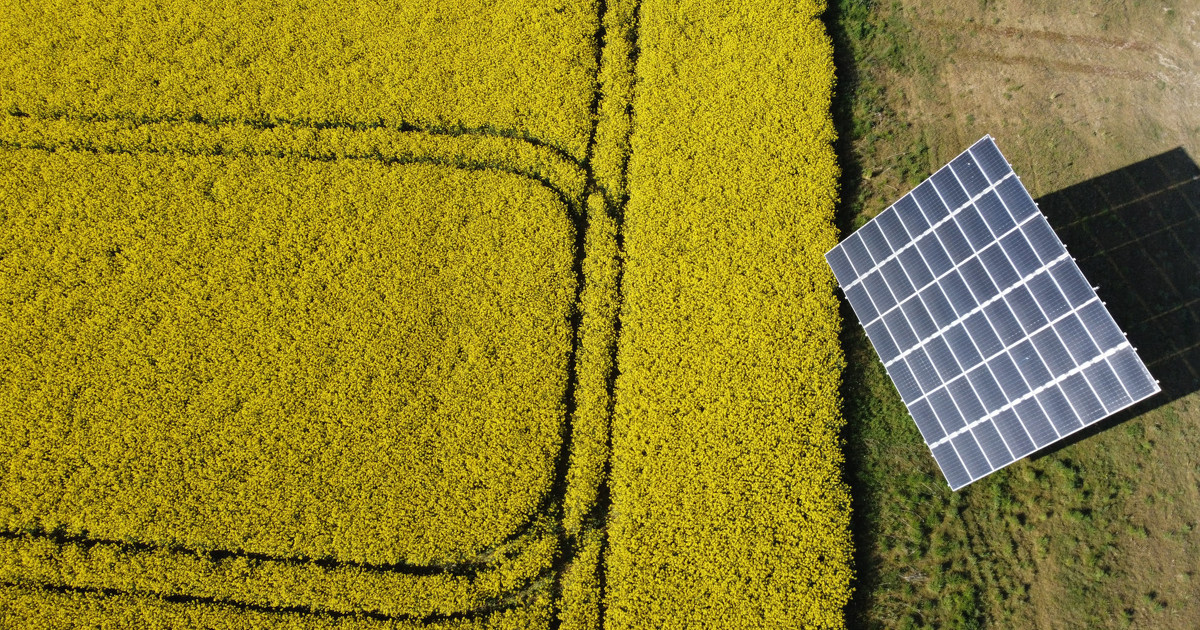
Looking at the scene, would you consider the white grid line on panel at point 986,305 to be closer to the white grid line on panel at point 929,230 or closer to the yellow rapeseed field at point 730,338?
the white grid line on panel at point 929,230

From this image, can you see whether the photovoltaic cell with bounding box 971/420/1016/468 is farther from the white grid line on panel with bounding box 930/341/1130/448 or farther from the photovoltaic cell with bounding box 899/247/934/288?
the photovoltaic cell with bounding box 899/247/934/288

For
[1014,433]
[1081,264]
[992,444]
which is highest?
[1081,264]

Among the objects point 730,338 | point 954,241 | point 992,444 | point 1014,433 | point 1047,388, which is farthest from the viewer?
point 730,338

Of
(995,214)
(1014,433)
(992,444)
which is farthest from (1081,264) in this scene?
(992,444)

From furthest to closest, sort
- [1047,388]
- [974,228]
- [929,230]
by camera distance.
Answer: [929,230] → [974,228] → [1047,388]

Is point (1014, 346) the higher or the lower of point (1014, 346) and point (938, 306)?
the lower

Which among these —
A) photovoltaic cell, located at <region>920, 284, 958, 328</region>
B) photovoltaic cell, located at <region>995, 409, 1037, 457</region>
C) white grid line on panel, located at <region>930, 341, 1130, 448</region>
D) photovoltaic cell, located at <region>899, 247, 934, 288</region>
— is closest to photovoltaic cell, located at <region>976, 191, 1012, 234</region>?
photovoltaic cell, located at <region>899, 247, 934, 288</region>

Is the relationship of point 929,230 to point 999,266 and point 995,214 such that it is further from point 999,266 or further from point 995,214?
point 999,266
